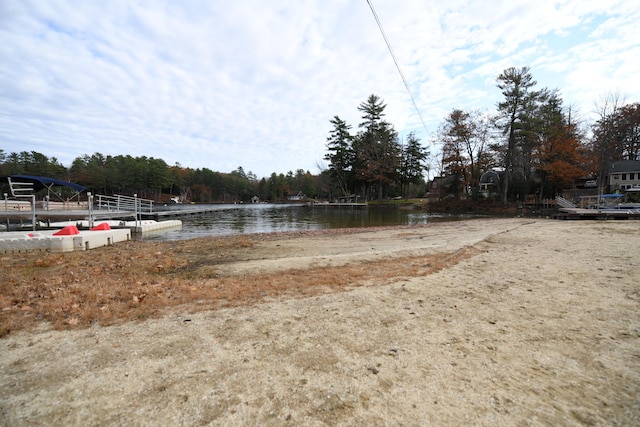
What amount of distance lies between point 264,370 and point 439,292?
334 centimetres

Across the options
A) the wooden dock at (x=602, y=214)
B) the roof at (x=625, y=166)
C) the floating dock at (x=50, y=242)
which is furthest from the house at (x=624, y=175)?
the floating dock at (x=50, y=242)

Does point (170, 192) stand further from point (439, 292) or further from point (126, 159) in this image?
point (439, 292)

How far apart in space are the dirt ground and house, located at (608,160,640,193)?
48777mm

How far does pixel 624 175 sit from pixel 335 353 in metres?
56.4

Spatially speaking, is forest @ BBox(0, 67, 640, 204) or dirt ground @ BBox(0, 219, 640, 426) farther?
forest @ BBox(0, 67, 640, 204)

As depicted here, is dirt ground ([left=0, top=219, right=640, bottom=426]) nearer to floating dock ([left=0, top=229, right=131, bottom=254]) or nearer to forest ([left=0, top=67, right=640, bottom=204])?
floating dock ([left=0, top=229, right=131, bottom=254])

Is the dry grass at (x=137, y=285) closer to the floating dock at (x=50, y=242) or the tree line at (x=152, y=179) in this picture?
the floating dock at (x=50, y=242)

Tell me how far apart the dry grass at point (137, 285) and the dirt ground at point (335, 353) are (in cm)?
5

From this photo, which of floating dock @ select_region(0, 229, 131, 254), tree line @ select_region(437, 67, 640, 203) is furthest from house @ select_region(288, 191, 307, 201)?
floating dock @ select_region(0, 229, 131, 254)

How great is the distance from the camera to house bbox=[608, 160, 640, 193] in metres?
38.9

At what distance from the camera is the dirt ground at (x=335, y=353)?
7.06 ft

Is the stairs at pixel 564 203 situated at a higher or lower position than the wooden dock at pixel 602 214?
higher

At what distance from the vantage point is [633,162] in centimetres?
3978

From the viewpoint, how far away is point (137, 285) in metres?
5.21
